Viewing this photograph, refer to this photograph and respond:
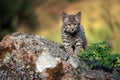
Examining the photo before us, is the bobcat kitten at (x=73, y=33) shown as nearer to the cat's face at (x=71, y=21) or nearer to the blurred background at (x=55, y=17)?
the cat's face at (x=71, y=21)

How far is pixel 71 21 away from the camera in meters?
11.7

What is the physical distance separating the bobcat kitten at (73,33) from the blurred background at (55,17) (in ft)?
41.1

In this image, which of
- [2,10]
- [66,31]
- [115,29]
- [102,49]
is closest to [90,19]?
[115,29]

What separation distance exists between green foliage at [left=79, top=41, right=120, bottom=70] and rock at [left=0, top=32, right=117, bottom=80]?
1.12 feet

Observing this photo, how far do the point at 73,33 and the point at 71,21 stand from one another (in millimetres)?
383

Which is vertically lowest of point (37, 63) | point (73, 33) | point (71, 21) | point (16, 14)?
point (37, 63)

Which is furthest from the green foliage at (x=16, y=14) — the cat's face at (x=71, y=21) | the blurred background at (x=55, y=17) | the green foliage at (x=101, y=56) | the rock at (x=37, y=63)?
the rock at (x=37, y=63)

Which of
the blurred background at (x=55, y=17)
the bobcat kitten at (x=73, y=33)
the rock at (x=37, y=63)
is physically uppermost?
the blurred background at (x=55, y=17)

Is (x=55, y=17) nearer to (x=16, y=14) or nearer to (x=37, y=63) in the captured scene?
(x=16, y=14)

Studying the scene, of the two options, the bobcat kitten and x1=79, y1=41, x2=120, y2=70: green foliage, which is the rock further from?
the bobcat kitten

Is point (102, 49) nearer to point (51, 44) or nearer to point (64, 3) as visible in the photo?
point (51, 44)

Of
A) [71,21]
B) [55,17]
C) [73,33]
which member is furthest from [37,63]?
[55,17]

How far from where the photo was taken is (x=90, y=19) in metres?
28.2

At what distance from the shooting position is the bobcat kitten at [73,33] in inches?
459
